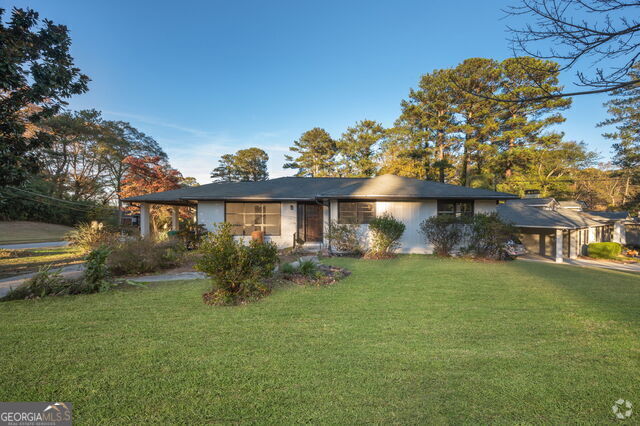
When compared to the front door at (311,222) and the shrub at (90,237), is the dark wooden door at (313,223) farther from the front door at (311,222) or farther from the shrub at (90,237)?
the shrub at (90,237)

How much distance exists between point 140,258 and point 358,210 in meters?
7.80

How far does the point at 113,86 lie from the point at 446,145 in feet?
80.2

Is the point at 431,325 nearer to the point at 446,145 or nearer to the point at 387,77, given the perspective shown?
the point at 387,77

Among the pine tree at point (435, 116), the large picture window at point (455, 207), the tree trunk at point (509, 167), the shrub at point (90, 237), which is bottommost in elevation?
the shrub at point (90, 237)

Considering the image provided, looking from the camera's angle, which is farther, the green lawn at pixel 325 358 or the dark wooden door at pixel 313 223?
the dark wooden door at pixel 313 223

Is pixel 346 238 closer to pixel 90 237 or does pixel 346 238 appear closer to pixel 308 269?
pixel 308 269

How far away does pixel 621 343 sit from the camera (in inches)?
119

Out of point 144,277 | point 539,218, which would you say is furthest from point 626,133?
point 144,277

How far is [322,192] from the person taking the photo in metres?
11.8

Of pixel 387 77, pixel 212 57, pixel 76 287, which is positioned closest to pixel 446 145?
pixel 387 77

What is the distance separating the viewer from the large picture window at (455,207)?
11078 mm

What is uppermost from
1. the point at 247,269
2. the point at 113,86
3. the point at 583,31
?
the point at 113,86

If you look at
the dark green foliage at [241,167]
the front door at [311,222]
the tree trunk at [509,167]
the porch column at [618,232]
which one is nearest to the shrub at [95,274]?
the front door at [311,222]

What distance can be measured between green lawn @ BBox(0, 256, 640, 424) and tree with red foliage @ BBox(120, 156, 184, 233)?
42.6 feet
